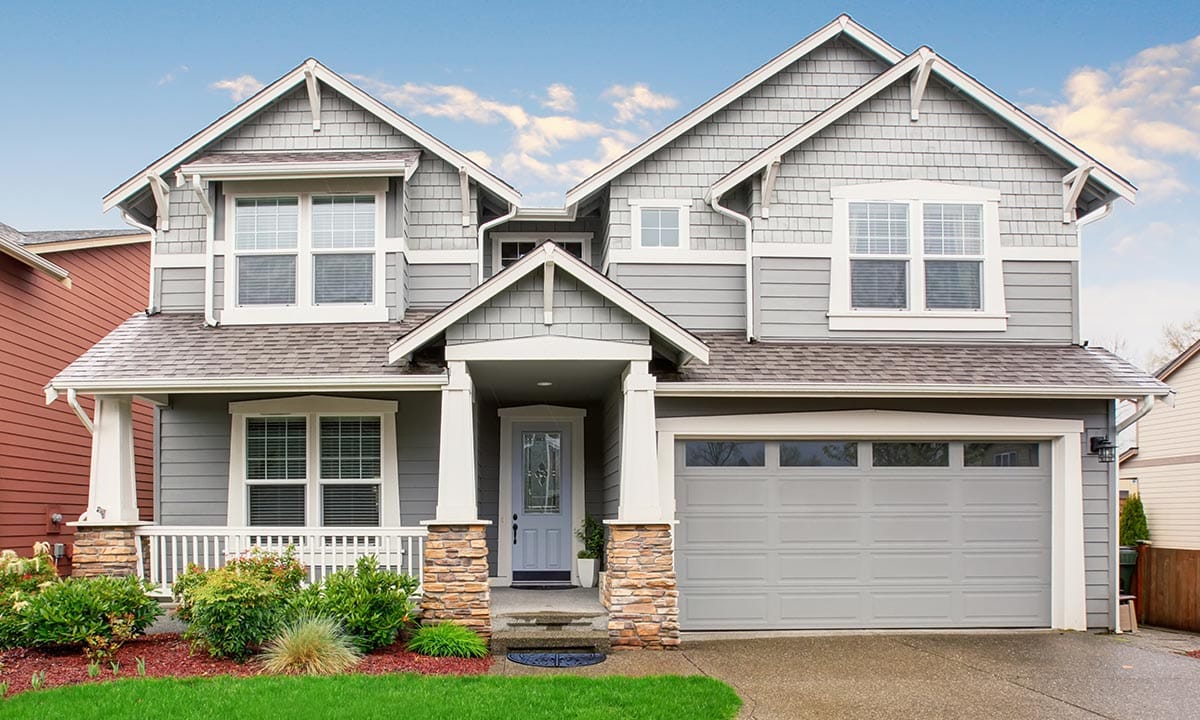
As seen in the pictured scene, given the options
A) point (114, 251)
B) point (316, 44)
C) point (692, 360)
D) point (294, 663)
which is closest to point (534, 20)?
point (316, 44)

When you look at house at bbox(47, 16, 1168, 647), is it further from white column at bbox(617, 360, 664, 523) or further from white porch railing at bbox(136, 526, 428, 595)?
white column at bbox(617, 360, 664, 523)

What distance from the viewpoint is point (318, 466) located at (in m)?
12.1

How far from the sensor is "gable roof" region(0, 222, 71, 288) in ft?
42.1

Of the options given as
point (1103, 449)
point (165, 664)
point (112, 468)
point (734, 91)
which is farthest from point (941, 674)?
point (112, 468)

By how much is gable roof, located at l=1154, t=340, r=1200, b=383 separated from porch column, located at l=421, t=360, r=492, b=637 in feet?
53.5

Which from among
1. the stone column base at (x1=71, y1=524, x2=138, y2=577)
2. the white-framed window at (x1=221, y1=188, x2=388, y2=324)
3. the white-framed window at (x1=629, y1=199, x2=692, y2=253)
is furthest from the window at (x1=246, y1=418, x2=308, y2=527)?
the white-framed window at (x1=629, y1=199, x2=692, y2=253)

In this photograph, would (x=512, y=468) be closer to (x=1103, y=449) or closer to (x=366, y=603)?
(x=366, y=603)

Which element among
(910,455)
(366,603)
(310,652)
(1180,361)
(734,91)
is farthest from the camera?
(1180,361)

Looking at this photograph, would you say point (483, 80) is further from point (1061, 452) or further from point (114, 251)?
point (1061, 452)

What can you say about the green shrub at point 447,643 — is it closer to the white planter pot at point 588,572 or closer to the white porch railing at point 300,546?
the white porch railing at point 300,546

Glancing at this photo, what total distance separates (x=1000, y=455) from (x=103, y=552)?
10244 millimetres

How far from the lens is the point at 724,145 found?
1299 centimetres

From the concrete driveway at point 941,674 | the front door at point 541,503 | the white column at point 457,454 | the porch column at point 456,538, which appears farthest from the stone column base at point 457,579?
the front door at point 541,503

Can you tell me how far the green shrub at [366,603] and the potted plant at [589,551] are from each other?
11.4ft
